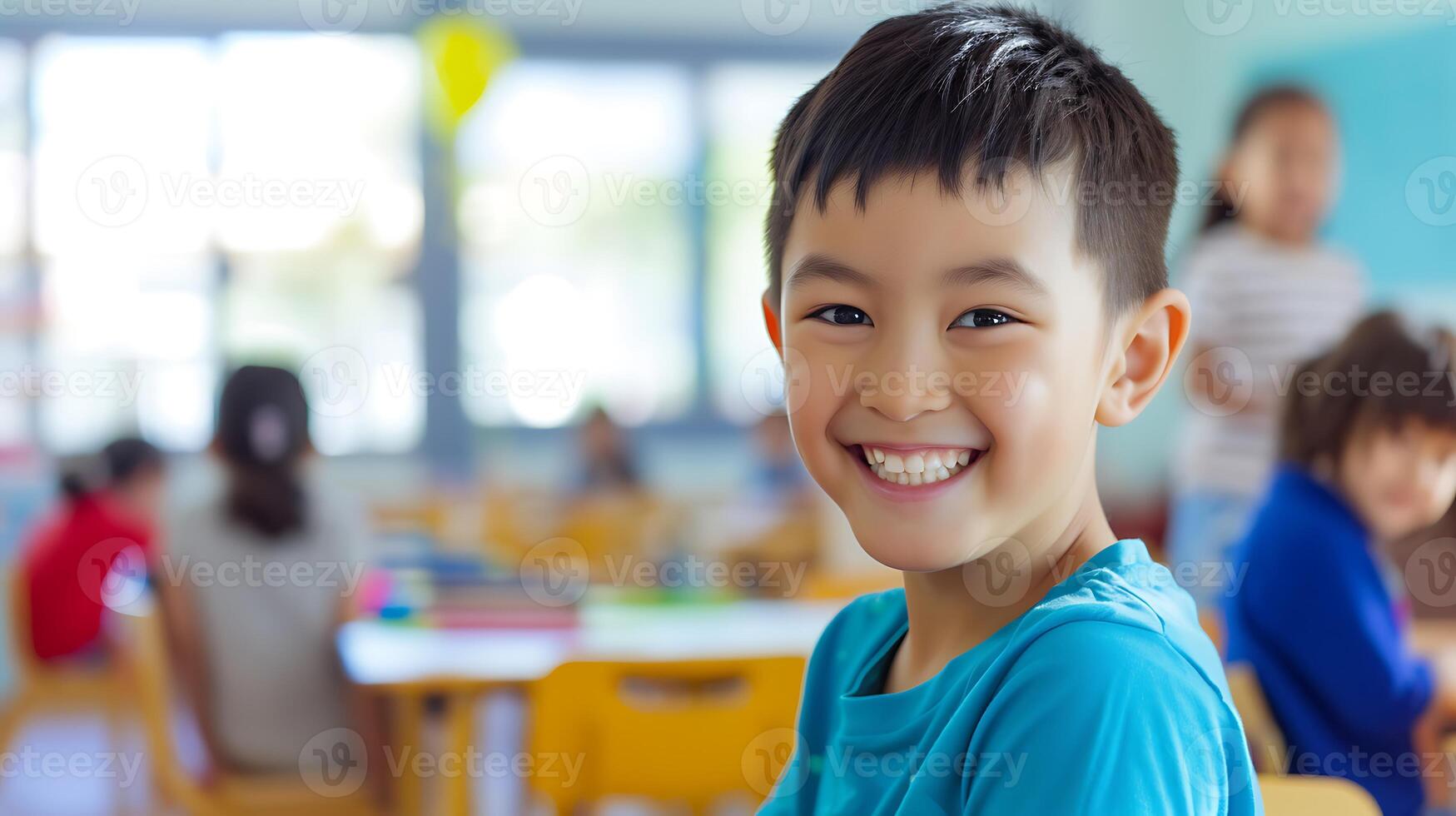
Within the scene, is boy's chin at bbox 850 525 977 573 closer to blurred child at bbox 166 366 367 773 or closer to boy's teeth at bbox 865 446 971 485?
boy's teeth at bbox 865 446 971 485

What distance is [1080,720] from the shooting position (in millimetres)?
612

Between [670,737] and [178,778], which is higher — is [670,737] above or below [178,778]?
above

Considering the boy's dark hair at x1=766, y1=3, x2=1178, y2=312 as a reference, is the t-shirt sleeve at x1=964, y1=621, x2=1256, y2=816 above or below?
below

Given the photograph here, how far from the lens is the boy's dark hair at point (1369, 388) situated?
1650mm

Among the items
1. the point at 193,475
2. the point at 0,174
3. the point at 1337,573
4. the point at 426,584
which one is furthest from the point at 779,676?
the point at 0,174

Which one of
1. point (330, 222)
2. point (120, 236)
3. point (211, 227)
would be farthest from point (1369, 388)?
point (120, 236)

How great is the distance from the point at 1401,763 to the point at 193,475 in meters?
5.98

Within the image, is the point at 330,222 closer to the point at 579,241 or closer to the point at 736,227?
the point at 579,241

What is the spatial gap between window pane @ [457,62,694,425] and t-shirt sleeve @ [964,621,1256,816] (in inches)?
241

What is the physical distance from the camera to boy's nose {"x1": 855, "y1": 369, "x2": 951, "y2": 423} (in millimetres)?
706

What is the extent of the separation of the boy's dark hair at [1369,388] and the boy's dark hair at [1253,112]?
1.07 m

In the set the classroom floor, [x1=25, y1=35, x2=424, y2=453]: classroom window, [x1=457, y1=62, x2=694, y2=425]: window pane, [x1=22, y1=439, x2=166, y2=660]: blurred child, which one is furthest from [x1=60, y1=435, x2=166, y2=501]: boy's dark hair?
[x1=457, y1=62, x2=694, y2=425]: window pane

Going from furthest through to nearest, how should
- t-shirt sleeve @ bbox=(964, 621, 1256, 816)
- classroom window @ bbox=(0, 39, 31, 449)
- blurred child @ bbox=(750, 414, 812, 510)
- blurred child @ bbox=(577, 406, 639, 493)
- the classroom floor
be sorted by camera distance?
classroom window @ bbox=(0, 39, 31, 449) → blurred child @ bbox=(577, 406, 639, 493) → blurred child @ bbox=(750, 414, 812, 510) → the classroom floor → t-shirt sleeve @ bbox=(964, 621, 1256, 816)

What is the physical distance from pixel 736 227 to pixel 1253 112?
4399 mm
